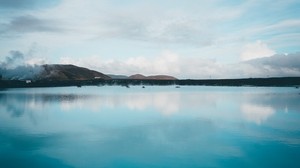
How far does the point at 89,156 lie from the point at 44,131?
457 inches

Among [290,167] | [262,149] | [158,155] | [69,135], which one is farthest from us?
[69,135]

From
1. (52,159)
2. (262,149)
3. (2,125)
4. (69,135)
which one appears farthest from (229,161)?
(2,125)

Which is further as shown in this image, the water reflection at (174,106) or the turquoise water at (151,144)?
the water reflection at (174,106)

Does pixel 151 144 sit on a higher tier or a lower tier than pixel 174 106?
lower

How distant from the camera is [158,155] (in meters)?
20.2

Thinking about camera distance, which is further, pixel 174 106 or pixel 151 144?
pixel 174 106

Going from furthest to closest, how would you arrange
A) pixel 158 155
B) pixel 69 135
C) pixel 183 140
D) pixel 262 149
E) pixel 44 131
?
1. pixel 44 131
2. pixel 69 135
3. pixel 183 140
4. pixel 262 149
5. pixel 158 155

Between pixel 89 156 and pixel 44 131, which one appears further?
pixel 44 131

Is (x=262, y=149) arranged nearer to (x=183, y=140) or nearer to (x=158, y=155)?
(x=183, y=140)

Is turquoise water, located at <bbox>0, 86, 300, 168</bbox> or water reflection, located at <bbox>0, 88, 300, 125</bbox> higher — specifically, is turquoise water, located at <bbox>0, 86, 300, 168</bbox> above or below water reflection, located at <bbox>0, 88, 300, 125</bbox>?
below

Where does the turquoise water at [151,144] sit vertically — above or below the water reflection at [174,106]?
below

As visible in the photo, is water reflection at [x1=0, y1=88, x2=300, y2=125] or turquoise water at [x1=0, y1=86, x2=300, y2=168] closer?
turquoise water at [x1=0, y1=86, x2=300, y2=168]

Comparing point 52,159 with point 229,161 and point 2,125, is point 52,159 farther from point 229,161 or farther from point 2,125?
point 2,125

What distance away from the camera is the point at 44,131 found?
29.6 metres
